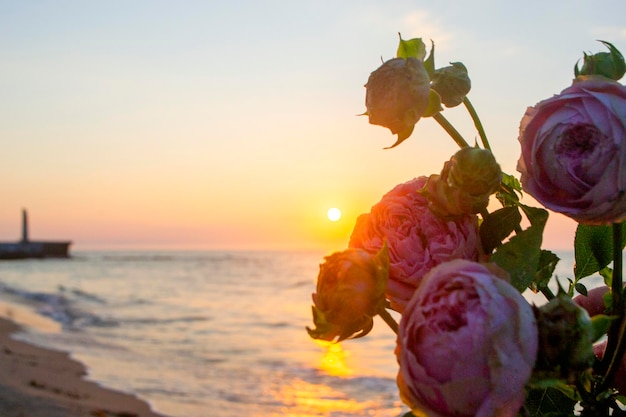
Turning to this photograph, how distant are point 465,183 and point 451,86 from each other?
177 mm

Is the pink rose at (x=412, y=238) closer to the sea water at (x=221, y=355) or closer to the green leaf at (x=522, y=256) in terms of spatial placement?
the green leaf at (x=522, y=256)

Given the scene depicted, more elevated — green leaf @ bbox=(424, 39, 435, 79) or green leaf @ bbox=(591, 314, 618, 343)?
green leaf @ bbox=(424, 39, 435, 79)

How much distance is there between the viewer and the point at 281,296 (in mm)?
23750

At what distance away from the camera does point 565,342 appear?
1.91 feet

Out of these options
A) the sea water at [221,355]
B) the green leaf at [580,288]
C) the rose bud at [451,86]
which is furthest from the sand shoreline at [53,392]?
the rose bud at [451,86]

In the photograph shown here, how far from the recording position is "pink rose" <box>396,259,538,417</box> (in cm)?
57

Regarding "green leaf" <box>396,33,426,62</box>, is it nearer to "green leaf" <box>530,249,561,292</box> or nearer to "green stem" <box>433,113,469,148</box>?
"green stem" <box>433,113,469,148</box>

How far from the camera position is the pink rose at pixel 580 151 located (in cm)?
65

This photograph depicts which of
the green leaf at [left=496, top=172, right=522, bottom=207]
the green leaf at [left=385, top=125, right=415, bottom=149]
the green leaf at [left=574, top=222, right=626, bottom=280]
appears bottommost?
the green leaf at [left=574, top=222, right=626, bottom=280]

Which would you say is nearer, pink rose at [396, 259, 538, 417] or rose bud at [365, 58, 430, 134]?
pink rose at [396, 259, 538, 417]

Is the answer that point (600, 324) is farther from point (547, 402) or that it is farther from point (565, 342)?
point (547, 402)

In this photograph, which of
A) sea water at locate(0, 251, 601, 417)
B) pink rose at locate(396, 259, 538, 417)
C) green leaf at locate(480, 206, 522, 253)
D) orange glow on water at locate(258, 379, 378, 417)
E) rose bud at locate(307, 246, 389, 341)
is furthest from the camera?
sea water at locate(0, 251, 601, 417)

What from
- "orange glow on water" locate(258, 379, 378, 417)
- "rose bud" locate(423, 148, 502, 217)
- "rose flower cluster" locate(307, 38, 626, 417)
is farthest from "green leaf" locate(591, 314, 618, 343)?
"orange glow on water" locate(258, 379, 378, 417)

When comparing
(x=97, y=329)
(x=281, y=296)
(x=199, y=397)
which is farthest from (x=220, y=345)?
(x=281, y=296)
